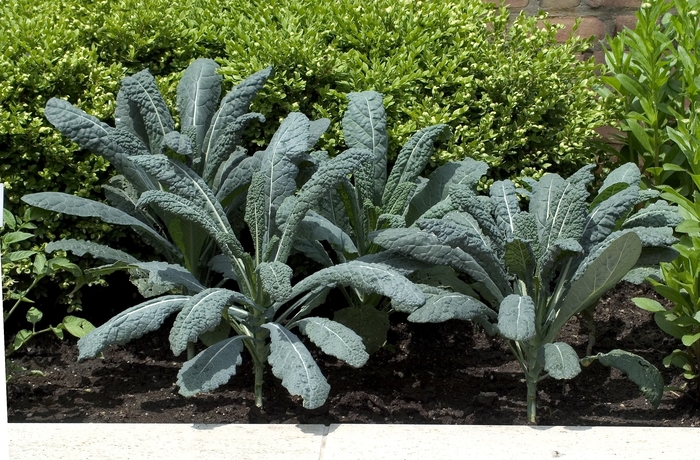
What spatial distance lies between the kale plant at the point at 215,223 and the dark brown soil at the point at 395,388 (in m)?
0.19

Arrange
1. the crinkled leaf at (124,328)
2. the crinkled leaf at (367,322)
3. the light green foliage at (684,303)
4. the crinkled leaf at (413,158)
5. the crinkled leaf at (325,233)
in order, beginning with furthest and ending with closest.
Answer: the crinkled leaf at (413,158) → the crinkled leaf at (367,322) → the crinkled leaf at (325,233) → the light green foliage at (684,303) → the crinkled leaf at (124,328)

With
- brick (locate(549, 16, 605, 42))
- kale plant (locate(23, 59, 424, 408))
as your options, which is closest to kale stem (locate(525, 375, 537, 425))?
kale plant (locate(23, 59, 424, 408))

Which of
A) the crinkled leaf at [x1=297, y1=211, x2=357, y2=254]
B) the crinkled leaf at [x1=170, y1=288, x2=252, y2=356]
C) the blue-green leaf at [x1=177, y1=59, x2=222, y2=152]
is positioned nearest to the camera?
the crinkled leaf at [x1=170, y1=288, x2=252, y2=356]

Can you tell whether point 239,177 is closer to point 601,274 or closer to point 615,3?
point 601,274

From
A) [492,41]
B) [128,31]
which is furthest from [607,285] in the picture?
[128,31]

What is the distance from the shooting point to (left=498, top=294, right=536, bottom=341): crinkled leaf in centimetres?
279

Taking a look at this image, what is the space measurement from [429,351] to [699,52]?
1.74 meters

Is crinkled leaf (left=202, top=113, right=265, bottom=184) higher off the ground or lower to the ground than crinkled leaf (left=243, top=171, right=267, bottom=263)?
higher

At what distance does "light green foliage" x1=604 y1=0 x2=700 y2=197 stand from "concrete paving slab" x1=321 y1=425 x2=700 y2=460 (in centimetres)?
134

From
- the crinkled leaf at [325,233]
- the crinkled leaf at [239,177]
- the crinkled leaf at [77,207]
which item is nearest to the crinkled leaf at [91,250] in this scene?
the crinkled leaf at [77,207]

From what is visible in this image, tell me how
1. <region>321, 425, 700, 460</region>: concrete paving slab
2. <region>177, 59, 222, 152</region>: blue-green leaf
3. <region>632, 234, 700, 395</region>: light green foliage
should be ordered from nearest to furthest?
<region>321, 425, 700, 460</region>: concrete paving slab < <region>632, 234, 700, 395</region>: light green foliage < <region>177, 59, 222, 152</region>: blue-green leaf

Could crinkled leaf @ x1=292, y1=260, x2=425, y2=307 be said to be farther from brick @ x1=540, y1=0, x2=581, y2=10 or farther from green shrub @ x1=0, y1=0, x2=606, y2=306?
brick @ x1=540, y1=0, x2=581, y2=10

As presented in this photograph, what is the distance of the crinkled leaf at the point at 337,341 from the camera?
2.94 metres

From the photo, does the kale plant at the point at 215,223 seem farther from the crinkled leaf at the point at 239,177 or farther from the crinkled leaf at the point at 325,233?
the crinkled leaf at the point at 325,233
